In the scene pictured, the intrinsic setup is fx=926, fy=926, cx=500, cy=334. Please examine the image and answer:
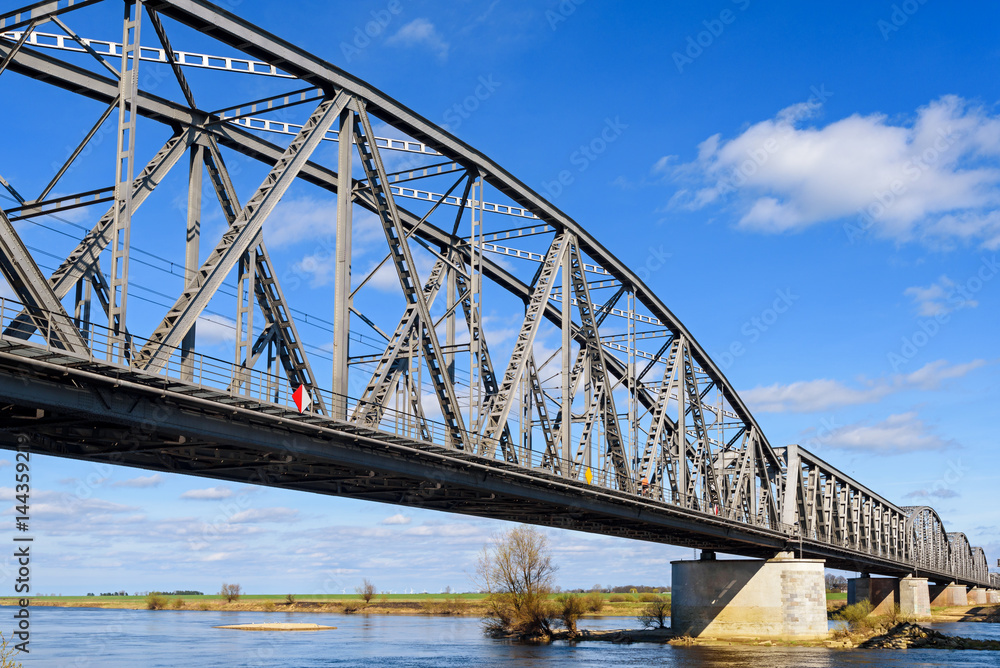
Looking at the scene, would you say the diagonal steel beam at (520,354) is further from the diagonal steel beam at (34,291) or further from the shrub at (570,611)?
the shrub at (570,611)

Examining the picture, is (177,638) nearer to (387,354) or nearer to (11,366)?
(387,354)

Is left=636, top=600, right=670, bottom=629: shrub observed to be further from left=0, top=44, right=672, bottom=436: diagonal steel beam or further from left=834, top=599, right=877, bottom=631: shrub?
left=0, top=44, right=672, bottom=436: diagonal steel beam

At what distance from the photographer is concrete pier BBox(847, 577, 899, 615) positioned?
347 feet

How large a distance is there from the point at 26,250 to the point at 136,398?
400 centimetres

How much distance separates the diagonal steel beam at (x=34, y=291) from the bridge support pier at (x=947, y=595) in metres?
142

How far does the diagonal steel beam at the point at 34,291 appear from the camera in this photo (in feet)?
56.2

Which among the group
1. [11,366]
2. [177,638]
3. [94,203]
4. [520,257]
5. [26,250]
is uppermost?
[520,257]

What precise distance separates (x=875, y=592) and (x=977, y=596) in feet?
174

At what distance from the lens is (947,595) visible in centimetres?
13700

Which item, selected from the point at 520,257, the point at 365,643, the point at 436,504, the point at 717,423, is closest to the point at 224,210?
the point at 436,504

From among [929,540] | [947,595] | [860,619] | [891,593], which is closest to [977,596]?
[947,595]

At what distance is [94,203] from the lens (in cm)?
2367

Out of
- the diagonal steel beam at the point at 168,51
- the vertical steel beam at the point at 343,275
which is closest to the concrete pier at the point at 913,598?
the vertical steel beam at the point at 343,275

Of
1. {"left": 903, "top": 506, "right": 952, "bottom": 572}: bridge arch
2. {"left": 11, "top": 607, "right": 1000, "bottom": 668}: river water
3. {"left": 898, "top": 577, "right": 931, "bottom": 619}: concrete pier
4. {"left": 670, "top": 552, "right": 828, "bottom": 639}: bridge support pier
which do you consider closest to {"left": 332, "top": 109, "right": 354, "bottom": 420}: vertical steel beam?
{"left": 11, "top": 607, "right": 1000, "bottom": 668}: river water
